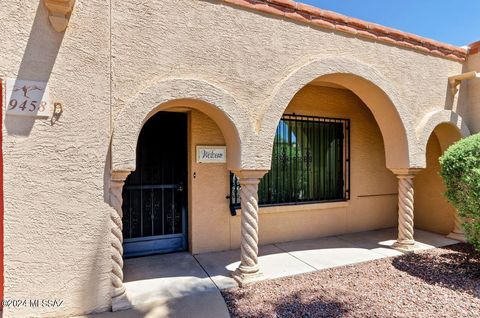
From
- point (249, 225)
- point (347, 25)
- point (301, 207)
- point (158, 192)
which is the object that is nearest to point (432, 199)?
point (301, 207)

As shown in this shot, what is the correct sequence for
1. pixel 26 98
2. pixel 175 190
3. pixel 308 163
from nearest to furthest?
pixel 26 98, pixel 175 190, pixel 308 163

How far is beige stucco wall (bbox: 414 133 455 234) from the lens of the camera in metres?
7.09

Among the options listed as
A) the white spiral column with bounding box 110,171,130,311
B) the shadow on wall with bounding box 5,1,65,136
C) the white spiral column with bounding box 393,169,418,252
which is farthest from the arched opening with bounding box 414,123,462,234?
the shadow on wall with bounding box 5,1,65,136

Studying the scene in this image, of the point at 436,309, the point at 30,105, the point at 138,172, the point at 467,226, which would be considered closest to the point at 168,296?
the point at 138,172

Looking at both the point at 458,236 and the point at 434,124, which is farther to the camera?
the point at 458,236

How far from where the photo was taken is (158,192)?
564 centimetres

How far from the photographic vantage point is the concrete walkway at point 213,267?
12.3ft

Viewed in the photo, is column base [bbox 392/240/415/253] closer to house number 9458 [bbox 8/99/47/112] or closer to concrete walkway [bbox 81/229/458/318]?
concrete walkway [bbox 81/229/458/318]

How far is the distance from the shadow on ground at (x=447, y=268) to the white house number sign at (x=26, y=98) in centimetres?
582

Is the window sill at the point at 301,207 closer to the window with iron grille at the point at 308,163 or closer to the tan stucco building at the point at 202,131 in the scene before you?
the tan stucco building at the point at 202,131

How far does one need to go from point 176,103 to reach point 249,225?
2125mm

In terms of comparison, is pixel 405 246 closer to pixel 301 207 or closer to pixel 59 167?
pixel 301 207

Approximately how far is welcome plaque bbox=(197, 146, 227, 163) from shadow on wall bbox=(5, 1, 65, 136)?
2.72m

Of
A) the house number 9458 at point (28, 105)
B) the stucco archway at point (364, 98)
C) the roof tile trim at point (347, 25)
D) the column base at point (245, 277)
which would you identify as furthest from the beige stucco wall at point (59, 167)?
the stucco archway at point (364, 98)
